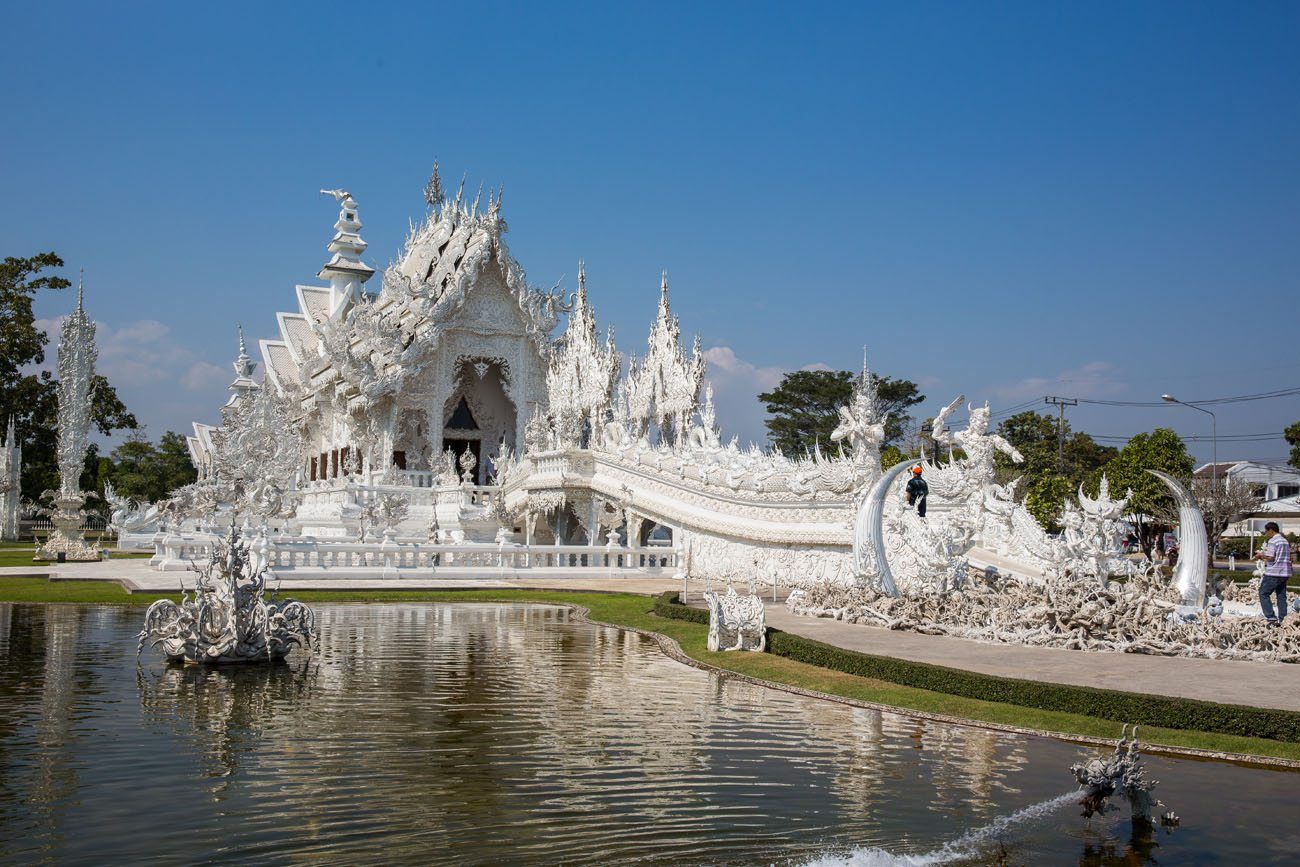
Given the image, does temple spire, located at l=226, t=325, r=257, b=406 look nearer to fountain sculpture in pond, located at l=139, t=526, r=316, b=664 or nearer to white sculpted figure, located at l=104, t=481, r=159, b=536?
white sculpted figure, located at l=104, t=481, r=159, b=536

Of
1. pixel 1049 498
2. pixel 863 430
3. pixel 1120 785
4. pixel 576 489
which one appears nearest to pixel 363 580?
pixel 576 489

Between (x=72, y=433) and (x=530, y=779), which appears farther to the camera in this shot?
(x=72, y=433)

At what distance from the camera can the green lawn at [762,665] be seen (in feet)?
26.4

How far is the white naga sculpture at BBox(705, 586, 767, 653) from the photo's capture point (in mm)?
12484

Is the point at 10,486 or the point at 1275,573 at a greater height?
the point at 10,486

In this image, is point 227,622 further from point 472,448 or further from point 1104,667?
point 472,448

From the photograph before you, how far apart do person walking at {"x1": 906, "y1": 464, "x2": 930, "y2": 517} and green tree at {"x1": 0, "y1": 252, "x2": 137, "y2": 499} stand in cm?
A: 3266

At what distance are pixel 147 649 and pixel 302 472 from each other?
32.8 m

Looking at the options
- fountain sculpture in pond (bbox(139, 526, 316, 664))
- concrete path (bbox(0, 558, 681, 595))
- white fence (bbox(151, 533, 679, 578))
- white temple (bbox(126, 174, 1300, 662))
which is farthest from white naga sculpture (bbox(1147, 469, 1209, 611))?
white fence (bbox(151, 533, 679, 578))

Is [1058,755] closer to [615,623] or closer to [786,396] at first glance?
[615,623]

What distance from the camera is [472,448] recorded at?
40.9 m

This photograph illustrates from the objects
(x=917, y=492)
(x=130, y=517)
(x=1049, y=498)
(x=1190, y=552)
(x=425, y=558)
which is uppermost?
(x=1049, y=498)

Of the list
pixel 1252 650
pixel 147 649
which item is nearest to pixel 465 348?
pixel 147 649

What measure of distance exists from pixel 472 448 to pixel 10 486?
1949cm
